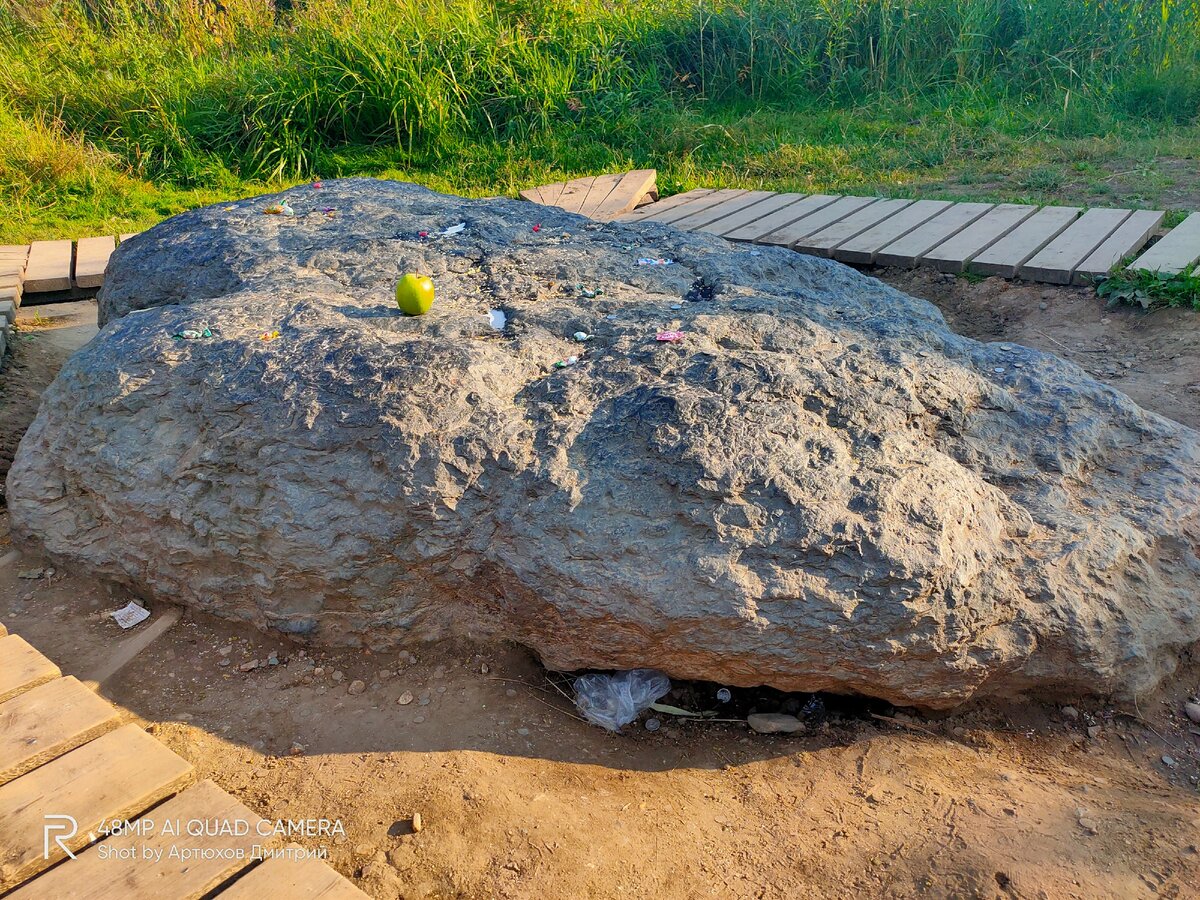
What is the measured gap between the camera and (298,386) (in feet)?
7.93

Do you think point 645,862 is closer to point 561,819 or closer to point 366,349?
point 561,819

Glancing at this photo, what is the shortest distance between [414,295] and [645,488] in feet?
3.18

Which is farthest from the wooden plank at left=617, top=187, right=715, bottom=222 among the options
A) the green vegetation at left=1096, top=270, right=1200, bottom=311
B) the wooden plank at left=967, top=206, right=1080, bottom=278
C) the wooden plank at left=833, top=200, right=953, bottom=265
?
the green vegetation at left=1096, top=270, right=1200, bottom=311

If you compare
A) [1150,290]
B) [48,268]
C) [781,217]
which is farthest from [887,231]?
[48,268]

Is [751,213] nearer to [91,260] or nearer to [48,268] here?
[91,260]

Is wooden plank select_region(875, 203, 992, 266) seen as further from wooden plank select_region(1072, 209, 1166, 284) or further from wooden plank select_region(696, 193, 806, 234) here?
wooden plank select_region(696, 193, 806, 234)

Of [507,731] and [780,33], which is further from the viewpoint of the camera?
[780,33]

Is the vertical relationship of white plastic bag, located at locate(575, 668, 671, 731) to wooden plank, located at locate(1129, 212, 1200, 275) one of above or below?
below

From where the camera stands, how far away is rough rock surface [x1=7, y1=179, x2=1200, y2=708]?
2053mm

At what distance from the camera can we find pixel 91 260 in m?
4.96

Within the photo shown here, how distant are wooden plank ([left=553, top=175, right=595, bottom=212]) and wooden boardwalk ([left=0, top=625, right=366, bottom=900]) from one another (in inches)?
166

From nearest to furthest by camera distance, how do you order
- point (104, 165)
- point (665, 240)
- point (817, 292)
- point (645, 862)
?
point (645, 862), point (817, 292), point (665, 240), point (104, 165)

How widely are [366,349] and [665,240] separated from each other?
4.35ft

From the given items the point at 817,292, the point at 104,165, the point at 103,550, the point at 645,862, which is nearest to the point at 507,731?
the point at 645,862
